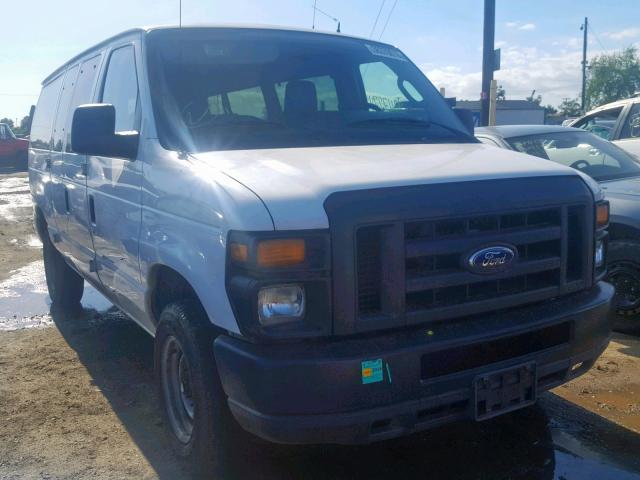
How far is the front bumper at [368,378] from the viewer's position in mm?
2660

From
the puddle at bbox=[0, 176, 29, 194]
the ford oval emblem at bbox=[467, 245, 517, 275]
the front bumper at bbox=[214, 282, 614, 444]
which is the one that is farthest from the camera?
the puddle at bbox=[0, 176, 29, 194]

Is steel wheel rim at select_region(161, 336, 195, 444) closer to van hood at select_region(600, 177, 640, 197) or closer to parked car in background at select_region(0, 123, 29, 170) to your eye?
van hood at select_region(600, 177, 640, 197)

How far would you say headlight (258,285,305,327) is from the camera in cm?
269

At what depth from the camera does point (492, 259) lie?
297 centimetres

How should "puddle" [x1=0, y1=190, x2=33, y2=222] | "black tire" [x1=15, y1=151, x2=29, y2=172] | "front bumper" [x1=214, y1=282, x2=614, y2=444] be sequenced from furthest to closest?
"black tire" [x1=15, y1=151, x2=29, y2=172]
"puddle" [x1=0, y1=190, x2=33, y2=222]
"front bumper" [x1=214, y1=282, x2=614, y2=444]

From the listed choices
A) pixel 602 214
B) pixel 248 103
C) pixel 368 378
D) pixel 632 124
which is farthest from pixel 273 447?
pixel 632 124

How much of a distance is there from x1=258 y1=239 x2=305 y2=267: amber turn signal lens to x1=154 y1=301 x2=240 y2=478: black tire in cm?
61

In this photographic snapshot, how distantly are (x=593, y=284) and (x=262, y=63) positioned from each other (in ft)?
7.36

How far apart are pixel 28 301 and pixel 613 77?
63323 mm

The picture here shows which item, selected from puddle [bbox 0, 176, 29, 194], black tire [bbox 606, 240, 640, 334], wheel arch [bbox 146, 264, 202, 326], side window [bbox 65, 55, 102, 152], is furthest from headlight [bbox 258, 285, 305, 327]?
puddle [bbox 0, 176, 29, 194]

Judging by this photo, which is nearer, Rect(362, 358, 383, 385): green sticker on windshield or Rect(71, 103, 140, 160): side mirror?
Rect(362, 358, 383, 385): green sticker on windshield

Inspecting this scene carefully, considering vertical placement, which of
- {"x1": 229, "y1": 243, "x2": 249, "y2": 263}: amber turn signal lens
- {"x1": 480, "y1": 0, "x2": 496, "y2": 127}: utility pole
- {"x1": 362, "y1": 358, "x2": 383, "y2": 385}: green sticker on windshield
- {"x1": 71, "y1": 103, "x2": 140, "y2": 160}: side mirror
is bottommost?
{"x1": 362, "y1": 358, "x2": 383, "y2": 385}: green sticker on windshield

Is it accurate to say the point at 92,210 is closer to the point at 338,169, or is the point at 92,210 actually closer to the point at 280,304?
the point at 338,169

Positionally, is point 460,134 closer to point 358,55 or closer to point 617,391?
point 358,55
